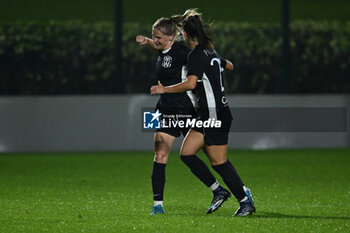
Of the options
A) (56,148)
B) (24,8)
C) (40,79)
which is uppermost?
(24,8)

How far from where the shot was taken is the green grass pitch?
811cm

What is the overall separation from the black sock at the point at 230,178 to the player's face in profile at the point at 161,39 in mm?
1343

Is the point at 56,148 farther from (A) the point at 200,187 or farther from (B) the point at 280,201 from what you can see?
(B) the point at 280,201

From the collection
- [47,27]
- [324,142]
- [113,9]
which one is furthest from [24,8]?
[324,142]

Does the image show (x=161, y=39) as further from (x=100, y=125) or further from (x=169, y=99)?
(x=100, y=125)

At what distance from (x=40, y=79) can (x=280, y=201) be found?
7798 mm

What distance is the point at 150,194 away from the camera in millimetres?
10766

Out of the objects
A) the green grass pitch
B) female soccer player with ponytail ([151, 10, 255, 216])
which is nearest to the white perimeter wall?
the green grass pitch

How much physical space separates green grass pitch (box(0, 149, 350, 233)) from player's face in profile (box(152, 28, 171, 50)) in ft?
5.53

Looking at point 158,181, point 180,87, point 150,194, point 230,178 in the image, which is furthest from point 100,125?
point 180,87

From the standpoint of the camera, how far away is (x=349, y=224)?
319 inches

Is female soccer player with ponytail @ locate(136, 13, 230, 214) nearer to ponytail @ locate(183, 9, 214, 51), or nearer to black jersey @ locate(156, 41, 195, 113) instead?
black jersey @ locate(156, 41, 195, 113)

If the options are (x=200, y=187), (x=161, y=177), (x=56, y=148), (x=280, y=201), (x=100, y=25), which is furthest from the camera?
(x=100, y=25)

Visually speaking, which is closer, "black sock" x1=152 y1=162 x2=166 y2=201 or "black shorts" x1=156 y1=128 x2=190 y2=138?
"black sock" x1=152 y1=162 x2=166 y2=201
